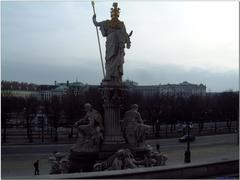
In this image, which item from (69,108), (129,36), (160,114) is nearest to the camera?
(129,36)

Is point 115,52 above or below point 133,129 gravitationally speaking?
above

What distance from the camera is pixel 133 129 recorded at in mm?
17406

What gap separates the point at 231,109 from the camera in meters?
72.1

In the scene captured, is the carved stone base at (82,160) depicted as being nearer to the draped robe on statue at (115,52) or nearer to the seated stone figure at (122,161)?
the seated stone figure at (122,161)

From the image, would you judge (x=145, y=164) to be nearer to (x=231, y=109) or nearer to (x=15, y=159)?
(x=15, y=159)

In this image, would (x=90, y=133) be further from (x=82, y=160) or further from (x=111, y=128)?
(x=82, y=160)

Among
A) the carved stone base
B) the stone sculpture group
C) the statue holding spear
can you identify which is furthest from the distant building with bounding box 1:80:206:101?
the carved stone base

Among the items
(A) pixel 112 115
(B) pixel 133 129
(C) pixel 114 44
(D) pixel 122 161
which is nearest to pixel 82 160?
(A) pixel 112 115

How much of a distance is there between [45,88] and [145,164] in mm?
135204

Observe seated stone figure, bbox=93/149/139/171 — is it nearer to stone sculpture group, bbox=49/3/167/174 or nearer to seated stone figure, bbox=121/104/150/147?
stone sculpture group, bbox=49/3/167/174

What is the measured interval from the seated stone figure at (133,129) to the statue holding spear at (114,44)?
4.56ft

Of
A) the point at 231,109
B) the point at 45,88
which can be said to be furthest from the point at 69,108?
the point at 45,88

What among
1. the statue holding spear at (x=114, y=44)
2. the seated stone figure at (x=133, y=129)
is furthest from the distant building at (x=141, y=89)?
the seated stone figure at (x=133, y=129)

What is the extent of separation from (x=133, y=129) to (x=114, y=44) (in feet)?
10.7
